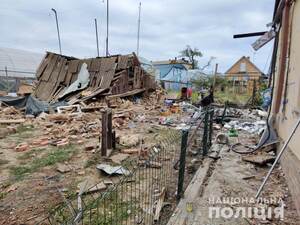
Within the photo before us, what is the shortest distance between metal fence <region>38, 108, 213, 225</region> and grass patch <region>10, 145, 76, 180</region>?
1.45 meters

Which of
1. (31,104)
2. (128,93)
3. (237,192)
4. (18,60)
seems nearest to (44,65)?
(31,104)

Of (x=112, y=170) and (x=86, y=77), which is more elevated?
(x=86, y=77)

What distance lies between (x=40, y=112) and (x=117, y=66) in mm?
5502

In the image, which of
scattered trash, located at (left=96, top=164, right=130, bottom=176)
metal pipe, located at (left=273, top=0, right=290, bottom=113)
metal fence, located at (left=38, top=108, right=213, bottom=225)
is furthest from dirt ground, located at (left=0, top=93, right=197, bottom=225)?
metal pipe, located at (left=273, top=0, right=290, bottom=113)

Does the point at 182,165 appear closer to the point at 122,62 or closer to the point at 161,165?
the point at 161,165

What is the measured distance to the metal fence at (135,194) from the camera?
3025mm

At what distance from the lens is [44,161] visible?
208 inches

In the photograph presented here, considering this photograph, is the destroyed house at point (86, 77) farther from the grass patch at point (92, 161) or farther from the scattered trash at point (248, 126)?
the grass patch at point (92, 161)

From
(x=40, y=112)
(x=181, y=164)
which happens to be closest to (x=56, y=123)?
(x=40, y=112)

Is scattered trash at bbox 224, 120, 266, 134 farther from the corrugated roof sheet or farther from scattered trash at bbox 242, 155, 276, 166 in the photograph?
the corrugated roof sheet

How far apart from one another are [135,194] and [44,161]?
2.49m

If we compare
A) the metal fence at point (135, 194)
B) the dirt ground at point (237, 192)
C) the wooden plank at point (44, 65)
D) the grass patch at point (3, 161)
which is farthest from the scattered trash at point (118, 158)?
the wooden plank at point (44, 65)

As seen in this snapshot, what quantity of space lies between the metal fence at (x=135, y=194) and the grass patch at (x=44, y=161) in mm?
1454

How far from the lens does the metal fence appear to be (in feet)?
9.93
